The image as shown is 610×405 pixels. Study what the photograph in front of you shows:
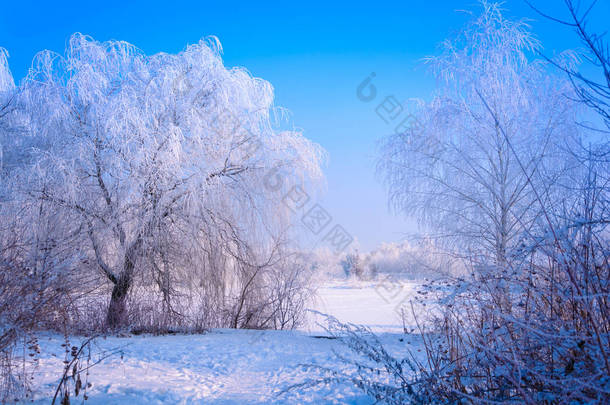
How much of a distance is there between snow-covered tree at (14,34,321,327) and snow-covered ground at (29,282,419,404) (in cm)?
184

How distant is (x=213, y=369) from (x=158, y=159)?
4.16 metres

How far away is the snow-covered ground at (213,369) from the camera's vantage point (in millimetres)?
4211

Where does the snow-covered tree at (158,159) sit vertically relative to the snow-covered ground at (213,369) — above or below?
above

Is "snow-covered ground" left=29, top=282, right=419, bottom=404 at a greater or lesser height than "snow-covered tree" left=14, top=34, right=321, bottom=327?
lesser

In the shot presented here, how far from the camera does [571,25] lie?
2588 mm

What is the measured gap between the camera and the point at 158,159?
8039 millimetres

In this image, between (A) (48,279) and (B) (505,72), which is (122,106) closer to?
(A) (48,279)

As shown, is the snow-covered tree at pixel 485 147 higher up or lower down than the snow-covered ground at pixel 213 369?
higher up

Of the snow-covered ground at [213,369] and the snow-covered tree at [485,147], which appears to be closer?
the snow-covered ground at [213,369]

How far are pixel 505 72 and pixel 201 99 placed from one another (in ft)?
20.6

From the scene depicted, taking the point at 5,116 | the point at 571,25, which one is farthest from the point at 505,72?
the point at 5,116

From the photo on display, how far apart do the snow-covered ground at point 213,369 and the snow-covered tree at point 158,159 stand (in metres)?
1.84

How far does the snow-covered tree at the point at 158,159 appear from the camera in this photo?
321 inches

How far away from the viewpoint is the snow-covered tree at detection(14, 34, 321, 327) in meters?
8.16
